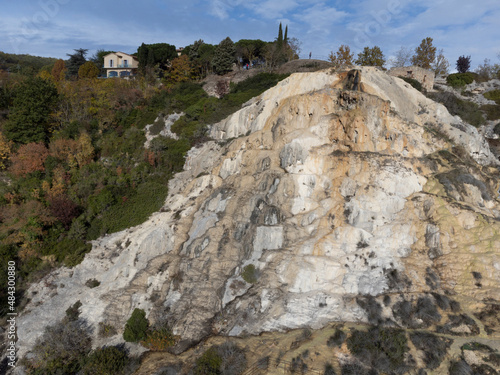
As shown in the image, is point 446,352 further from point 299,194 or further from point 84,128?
point 84,128

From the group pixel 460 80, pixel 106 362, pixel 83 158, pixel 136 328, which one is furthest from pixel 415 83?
pixel 106 362

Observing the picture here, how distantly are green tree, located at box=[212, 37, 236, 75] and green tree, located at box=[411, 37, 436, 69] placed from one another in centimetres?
3186

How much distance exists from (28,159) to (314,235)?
29489 mm

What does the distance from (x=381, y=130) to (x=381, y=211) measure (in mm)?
6651

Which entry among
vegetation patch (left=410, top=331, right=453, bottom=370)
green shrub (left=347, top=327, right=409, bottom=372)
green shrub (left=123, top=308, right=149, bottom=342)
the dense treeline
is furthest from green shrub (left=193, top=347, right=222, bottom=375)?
the dense treeline

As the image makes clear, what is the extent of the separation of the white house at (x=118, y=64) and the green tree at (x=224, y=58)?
71.7ft

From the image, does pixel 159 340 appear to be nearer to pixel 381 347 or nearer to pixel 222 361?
pixel 222 361

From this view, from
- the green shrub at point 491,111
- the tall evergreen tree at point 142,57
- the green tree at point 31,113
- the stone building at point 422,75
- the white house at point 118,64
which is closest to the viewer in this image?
the green tree at point 31,113

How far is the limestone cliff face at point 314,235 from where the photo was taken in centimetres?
1677

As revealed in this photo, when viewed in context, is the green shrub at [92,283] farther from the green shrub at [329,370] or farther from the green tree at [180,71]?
the green tree at [180,71]

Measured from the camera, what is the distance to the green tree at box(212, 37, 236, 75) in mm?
49094

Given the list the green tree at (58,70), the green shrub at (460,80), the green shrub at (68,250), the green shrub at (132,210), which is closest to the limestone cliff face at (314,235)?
the green shrub at (68,250)

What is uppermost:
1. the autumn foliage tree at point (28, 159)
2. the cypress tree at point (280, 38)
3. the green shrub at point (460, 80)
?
the cypress tree at point (280, 38)

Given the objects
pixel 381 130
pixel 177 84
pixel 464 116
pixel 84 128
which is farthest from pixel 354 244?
pixel 177 84
